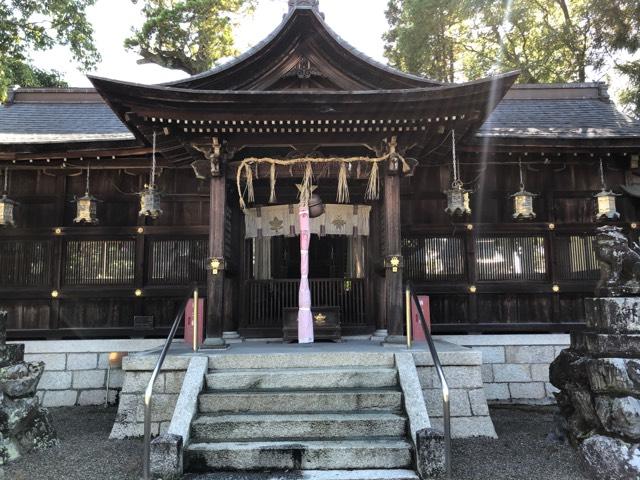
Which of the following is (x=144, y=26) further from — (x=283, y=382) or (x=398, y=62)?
(x=283, y=382)

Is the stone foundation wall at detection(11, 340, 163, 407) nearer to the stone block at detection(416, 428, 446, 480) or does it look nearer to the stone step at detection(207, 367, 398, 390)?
the stone step at detection(207, 367, 398, 390)

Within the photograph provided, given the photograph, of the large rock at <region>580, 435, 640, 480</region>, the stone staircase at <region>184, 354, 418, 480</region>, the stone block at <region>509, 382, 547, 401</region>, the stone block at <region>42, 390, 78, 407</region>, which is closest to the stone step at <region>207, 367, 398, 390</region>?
the stone staircase at <region>184, 354, 418, 480</region>

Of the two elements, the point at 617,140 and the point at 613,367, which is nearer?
the point at 613,367

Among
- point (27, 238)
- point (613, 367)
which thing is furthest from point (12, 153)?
point (613, 367)

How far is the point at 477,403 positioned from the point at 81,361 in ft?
23.8

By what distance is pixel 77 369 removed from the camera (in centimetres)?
853

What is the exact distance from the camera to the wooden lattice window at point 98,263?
29.0 ft

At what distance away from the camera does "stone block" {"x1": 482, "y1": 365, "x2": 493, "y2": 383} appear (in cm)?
843

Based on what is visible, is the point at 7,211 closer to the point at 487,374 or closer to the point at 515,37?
the point at 487,374

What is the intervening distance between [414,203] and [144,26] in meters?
17.2

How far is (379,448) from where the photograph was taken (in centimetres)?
468

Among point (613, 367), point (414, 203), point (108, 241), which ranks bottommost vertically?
point (613, 367)

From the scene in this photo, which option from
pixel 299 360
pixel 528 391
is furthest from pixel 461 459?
pixel 528 391

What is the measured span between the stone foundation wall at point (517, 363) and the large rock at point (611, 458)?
3.47 meters
